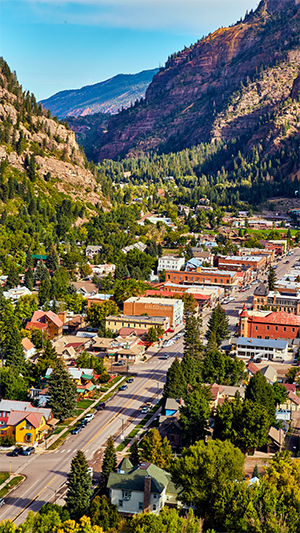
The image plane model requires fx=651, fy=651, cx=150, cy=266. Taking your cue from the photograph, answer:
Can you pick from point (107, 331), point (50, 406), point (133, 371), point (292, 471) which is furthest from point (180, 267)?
point (292, 471)

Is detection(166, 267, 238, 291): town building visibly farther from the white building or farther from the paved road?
the paved road

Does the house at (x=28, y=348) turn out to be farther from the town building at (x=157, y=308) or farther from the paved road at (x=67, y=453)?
the town building at (x=157, y=308)

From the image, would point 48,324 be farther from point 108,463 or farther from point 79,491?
point 79,491

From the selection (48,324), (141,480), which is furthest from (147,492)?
(48,324)

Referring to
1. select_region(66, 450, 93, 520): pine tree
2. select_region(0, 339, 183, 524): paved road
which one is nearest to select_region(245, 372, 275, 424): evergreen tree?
select_region(0, 339, 183, 524): paved road

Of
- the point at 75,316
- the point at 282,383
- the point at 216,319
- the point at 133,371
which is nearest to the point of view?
the point at 282,383

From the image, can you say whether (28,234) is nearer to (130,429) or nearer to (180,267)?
(180,267)

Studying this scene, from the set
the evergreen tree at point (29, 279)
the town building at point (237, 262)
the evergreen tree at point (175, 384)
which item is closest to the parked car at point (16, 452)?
the evergreen tree at point (175, 384)

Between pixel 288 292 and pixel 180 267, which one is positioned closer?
pixel 288 292
